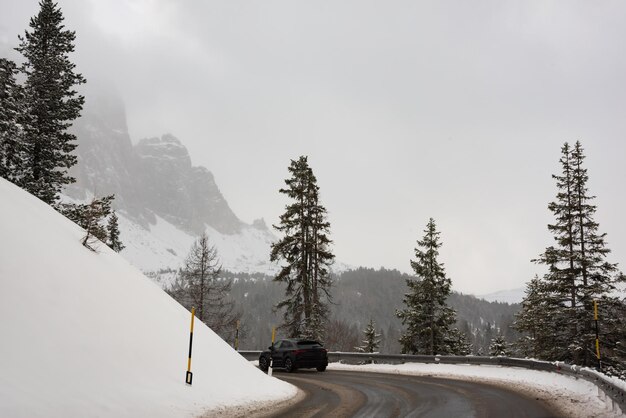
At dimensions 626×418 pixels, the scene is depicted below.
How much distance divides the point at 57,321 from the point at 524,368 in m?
17.5

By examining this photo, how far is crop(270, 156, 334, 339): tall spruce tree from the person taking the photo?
3169cm

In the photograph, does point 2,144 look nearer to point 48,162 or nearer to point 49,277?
point 48,162

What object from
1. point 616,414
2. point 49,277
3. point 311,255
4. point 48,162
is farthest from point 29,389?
point 311,255

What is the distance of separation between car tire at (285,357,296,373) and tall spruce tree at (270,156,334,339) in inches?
357

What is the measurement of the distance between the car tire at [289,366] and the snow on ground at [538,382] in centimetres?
397

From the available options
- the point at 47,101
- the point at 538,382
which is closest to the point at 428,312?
the point at 538,382

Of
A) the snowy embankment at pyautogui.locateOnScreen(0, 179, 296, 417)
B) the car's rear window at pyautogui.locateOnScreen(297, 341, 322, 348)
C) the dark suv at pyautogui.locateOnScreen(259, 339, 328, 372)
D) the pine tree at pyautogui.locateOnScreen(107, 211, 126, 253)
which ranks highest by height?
the pine tree at pyautogui.locateOnScreen(107, 211, 126, 253)

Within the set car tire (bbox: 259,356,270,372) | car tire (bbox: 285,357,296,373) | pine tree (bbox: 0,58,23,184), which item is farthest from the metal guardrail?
pine tree (bbox: 0,58,23,184)

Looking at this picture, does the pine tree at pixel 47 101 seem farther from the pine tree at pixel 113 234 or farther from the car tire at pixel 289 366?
the pine tree at pixel 113 234

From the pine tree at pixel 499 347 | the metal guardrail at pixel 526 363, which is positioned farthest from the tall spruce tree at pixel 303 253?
the pine tree at pixel 499 347

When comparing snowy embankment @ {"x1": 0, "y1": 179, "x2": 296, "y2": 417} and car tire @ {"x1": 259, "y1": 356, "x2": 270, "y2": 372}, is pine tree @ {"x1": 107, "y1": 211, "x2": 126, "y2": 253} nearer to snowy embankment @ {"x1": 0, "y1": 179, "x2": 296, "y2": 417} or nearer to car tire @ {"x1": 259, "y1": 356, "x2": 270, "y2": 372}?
car tire @ {"x1": 259, "y1": 356, "x2": 270, "y2": 372}

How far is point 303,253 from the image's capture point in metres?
32.3

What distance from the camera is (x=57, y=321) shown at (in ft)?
28.0

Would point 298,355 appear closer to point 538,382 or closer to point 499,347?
point 538,382
